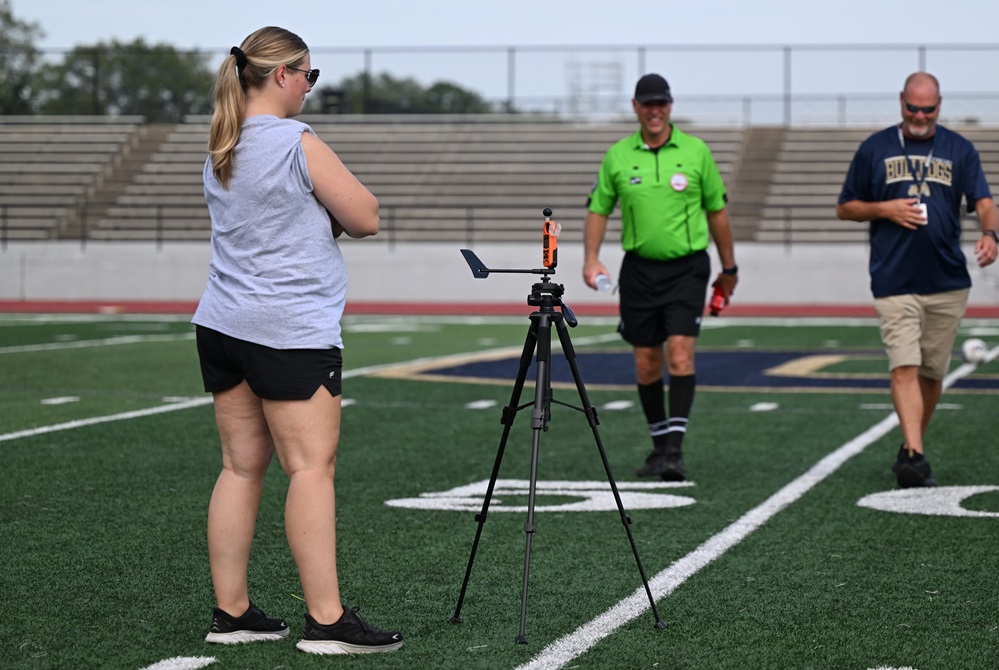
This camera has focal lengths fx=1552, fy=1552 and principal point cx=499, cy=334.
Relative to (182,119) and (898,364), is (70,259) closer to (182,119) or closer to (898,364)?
(182,119)

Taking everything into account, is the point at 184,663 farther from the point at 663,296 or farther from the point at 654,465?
the point at 663,296

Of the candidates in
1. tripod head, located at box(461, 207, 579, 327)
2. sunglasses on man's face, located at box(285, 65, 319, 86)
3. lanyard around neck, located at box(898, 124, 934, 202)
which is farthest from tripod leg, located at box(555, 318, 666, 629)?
lanyard around neck, located at box(898, 124, 934, 202)

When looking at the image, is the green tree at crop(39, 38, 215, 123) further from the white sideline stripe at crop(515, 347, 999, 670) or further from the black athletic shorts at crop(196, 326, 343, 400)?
the black athletic shorts at crop(196, 326, 343, 400)

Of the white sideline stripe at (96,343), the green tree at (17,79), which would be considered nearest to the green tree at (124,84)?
the green tree at (17,79)

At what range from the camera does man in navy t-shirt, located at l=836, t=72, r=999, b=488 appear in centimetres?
746

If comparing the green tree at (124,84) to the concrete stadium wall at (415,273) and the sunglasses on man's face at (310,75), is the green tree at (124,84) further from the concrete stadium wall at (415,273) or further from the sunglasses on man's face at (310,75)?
the sunglasses on man's face at (310,75)

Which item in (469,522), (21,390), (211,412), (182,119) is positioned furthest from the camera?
(182,119)

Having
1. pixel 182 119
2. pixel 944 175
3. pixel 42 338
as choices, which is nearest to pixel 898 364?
pixel 944 175

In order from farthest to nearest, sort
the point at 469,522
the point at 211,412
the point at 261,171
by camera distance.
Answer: the point at 211,412 < the point at 469,522 < the point at 261,171

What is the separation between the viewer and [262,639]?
4293mm

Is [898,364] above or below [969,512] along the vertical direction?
above

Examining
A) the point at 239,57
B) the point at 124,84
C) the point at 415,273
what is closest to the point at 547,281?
the point at 239,57

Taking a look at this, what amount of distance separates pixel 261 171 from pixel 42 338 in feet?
47.8

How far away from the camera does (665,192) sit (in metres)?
7.75
